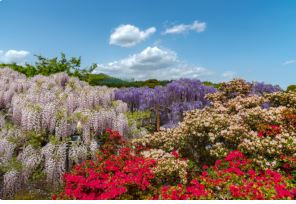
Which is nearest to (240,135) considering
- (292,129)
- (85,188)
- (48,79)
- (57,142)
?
(292,129)

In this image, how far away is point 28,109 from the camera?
30.5 ft

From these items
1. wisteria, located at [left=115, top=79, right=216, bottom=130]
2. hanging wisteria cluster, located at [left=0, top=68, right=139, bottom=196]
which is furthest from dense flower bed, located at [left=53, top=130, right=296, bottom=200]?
wisteria, located at [left=115, top=79, right=216, bottom=130]

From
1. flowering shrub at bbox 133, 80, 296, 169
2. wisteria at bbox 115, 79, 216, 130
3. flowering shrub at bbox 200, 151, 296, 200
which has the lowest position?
flowering shrub at bbox 200, 151, 296, 200

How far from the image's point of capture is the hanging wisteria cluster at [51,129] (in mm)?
8484

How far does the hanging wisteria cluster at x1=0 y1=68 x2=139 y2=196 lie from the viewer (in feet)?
27.8

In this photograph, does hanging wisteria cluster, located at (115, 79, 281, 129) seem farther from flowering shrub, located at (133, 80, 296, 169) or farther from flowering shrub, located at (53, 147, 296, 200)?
flowering shrub, located at (53, 147, 296, 200)

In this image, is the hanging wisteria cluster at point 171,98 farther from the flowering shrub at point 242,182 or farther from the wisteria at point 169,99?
the flowering shrub at point 242,182

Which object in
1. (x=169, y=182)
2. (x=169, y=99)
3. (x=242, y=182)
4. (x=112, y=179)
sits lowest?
(x=169, y=182)

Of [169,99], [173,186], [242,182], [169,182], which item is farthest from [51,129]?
[169,99]

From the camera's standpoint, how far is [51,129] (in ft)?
30.7

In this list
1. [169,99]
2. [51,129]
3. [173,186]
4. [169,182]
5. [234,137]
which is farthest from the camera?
[169,99]

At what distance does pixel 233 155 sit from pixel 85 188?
11.4ft

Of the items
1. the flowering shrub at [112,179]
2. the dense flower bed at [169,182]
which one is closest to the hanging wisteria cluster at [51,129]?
the flowering shrub at [112,179]

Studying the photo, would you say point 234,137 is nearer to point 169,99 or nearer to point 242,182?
point 242,182
